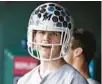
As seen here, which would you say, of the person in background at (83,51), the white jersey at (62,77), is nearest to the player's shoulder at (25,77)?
the white jersey at (62,77)

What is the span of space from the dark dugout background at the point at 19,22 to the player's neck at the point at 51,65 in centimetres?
10

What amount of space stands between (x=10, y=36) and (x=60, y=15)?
A: 24 cm

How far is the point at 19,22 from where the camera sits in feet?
3.86

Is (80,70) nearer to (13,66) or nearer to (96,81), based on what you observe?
(96,81)

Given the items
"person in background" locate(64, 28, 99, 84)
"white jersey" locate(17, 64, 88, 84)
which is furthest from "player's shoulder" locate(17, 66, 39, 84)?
"person in background" locate(64, 28, 99, 84)

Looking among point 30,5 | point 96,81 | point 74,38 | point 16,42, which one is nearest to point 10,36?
point 16,42

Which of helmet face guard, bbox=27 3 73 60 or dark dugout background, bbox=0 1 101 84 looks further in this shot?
dark dugout background, bbox=0 1 101 84

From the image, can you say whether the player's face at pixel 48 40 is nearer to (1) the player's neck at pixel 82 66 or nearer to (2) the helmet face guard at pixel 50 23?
(2) the helmet face guard at pixel 50 23

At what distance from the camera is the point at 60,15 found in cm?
104

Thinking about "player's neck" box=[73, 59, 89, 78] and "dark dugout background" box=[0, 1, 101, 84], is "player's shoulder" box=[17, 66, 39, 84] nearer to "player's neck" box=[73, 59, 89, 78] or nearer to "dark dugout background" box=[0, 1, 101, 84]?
"dark dugout background" box=[0, 1, 101, 84]

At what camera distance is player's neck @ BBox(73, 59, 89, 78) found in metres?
1.13

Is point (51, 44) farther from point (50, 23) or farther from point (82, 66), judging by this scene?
point (82, 66)

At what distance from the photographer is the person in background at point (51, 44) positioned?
1034 millimetres

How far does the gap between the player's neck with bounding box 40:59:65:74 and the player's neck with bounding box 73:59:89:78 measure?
0.07m
